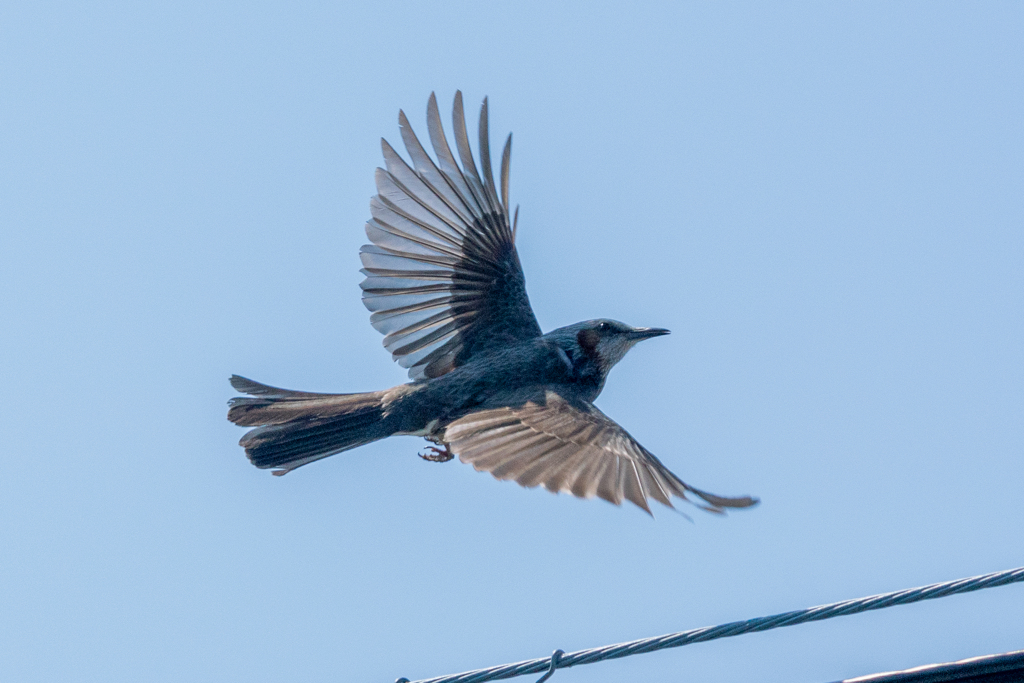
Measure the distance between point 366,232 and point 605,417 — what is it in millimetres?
2161

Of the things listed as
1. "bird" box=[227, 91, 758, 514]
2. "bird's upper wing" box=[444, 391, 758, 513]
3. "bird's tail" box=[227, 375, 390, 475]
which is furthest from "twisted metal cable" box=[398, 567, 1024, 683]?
"bird's tail" box=[227, 375, 390, 475]

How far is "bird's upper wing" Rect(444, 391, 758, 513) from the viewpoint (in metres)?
5.29

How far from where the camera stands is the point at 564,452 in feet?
19.2

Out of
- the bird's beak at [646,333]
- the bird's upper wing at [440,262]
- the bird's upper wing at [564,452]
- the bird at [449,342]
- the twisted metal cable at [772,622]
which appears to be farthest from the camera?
the bird's beak at [646,333]

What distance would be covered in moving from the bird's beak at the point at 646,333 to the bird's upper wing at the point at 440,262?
0.62 metres

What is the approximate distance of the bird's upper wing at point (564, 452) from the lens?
5.29 metres

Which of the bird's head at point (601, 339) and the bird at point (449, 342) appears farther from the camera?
the bird's head at point (601, 339)

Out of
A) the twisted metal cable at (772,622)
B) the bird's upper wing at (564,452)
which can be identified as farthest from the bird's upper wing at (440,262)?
the twisted metal cable at (772,622)

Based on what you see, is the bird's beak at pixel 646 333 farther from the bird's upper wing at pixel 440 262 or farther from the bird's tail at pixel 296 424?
the bird's tail at pixel 296 424

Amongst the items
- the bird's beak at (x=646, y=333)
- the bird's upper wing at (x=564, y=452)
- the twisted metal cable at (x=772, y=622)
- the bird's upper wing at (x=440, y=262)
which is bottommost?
the twisted metal cable at (x=772, y=622)

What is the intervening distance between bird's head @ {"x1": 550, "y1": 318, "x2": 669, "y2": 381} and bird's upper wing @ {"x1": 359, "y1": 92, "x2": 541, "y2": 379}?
0.29 m

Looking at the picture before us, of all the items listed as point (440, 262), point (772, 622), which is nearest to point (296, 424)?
point (440, 262)

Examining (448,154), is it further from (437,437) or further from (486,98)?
(437,437)

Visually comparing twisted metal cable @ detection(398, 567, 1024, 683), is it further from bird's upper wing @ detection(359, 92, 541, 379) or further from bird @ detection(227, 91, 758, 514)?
bird's upper wing @ detection(359, 92, 541, 379)
